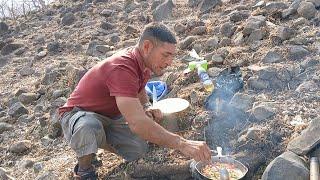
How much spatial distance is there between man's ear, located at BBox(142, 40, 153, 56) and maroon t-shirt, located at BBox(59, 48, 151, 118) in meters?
0.06

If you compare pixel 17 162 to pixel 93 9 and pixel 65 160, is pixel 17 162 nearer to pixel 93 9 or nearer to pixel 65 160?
pixel 65 160

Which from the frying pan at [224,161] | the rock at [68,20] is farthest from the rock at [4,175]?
the rock at [68,20]

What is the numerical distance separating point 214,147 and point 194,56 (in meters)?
1.87

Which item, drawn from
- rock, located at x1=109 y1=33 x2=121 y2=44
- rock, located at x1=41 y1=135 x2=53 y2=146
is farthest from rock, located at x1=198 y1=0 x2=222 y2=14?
rock, located at x1=41 y1=135 x2=53 y2=146

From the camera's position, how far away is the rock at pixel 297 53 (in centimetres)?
459

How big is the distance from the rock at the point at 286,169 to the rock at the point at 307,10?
271cm

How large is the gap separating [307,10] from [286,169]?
2.90 m

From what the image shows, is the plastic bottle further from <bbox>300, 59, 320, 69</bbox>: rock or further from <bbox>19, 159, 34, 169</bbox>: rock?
<bbox>19, 159, 34, 169</bbox>: rock

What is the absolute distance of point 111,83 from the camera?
3201 mm

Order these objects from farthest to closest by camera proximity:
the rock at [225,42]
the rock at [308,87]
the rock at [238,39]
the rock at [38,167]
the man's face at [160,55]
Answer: the rock at [225,42] → the rock at [238,39] → the rock at [38,167] → the rock at [308,87] → the man's face at [160,55]

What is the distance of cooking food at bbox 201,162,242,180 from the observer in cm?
314

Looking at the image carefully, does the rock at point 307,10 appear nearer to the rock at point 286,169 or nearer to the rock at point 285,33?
the rock at point 285,33

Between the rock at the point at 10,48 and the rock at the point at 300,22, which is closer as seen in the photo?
the rock at the point at 300,22

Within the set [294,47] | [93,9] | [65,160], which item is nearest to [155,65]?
[65,160]
